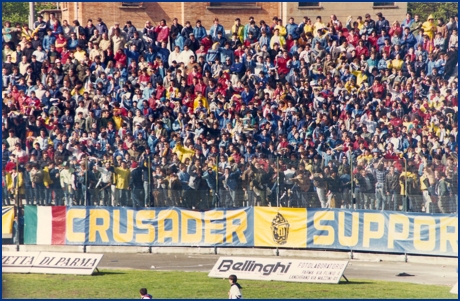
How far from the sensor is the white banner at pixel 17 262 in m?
24.1

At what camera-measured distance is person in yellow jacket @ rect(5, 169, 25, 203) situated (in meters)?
27.2

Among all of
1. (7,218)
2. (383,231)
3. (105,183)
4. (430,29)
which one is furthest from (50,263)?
(430,29)

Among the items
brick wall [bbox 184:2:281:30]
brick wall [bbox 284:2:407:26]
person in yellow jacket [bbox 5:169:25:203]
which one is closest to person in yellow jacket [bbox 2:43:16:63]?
person in yellow jacket [bbox 5:169:25:203]

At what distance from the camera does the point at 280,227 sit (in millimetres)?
26250

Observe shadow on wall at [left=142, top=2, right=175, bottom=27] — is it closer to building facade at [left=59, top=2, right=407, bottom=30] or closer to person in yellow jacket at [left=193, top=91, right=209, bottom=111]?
building facade at [left=59, top=2, right=407, bottom=30]

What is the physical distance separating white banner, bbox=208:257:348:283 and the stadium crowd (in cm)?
367

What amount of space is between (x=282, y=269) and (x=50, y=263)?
240 inches

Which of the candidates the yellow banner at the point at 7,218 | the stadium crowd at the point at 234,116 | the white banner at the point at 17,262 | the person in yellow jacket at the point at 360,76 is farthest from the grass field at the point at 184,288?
the person in yellow jacket at the point at 360,76

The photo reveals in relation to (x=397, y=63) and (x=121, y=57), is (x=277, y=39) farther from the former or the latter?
(x=121, y=57)

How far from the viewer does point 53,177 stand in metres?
27.3

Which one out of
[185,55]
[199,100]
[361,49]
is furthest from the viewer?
[185,55]

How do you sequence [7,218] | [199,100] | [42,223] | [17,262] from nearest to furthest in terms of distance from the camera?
[17,262] → [7,218] → [42,223] → [199,100]

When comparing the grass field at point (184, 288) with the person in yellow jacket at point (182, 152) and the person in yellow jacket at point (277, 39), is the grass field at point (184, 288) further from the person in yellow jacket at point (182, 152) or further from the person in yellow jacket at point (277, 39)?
the person in yellow jacket at point (277, 39)

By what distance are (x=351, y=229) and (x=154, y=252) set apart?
590cm
